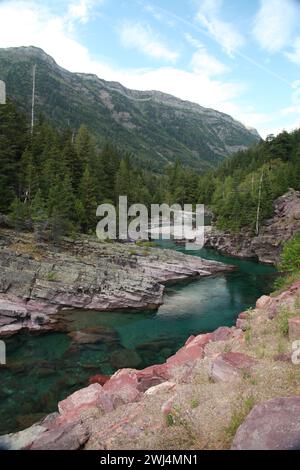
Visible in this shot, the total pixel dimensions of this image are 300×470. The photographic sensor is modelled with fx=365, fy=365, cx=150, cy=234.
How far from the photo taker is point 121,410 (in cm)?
1195

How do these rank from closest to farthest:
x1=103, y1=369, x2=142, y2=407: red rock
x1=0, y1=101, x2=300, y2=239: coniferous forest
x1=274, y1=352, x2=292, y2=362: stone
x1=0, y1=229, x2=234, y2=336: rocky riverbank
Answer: x1=274, y1=352, x2=292, y2=362: stone < x1=103, y1=369, x2=142, y2=407: red rock < x1=0, y1=229, x2=234, y2=336: rocky riverbank < x1=0, y1=101, x2=300, y2=239: coniferous forest

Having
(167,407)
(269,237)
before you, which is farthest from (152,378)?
(269,237)

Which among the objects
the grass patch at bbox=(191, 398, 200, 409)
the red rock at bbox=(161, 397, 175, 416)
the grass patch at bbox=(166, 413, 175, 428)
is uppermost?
the grass patch at bbox=(191, 398, 200, 409)

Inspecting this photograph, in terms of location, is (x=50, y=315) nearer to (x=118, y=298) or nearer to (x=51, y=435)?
(x=118, y=298)

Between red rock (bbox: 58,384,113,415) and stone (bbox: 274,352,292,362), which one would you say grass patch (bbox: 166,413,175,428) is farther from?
stone (bbox: 274,352,292,362)

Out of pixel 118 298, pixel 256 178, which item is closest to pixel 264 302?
pixel 118 298

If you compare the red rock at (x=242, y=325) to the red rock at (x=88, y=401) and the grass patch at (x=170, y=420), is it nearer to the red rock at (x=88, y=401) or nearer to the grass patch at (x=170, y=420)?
the red rock at (x=88, y=401)

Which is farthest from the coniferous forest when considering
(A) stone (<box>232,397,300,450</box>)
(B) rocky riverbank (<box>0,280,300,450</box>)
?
(A) stone (<box>232,397,300,450</box>)

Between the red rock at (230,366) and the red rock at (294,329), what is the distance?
2.01 metres

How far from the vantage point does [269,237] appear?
65.4 m

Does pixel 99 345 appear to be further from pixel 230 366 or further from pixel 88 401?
pixel 230 366

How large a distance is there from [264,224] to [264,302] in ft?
169

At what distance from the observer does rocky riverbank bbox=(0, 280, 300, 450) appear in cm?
848

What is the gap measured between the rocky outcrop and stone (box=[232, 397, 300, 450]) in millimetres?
53452
